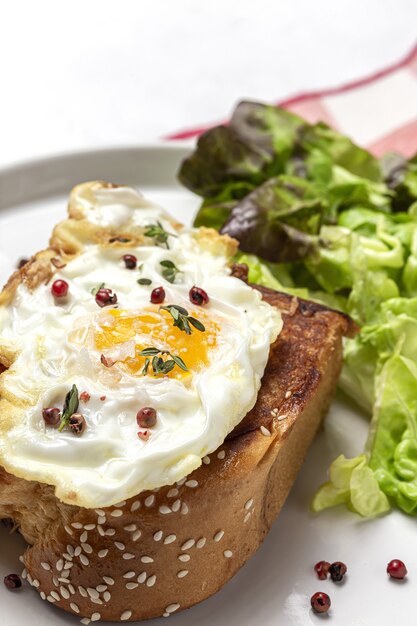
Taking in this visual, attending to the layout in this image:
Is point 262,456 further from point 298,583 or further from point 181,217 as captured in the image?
point 181,217

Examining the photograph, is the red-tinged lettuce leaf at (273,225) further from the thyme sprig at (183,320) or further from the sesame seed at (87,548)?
the sesame seed at (87,548)

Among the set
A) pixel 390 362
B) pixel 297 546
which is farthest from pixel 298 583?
pixel 390 362

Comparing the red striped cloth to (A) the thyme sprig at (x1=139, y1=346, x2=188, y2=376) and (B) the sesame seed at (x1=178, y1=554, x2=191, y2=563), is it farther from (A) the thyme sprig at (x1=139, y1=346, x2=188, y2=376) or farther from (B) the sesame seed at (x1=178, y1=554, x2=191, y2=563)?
(B) the sesame seed at (x1=178, y1=554, x2=191, y2=563)

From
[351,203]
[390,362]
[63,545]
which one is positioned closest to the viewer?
[63,545]

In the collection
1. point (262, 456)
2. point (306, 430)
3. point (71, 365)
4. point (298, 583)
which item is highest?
point (71, 365)

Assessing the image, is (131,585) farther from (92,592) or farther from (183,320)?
(183,320)
